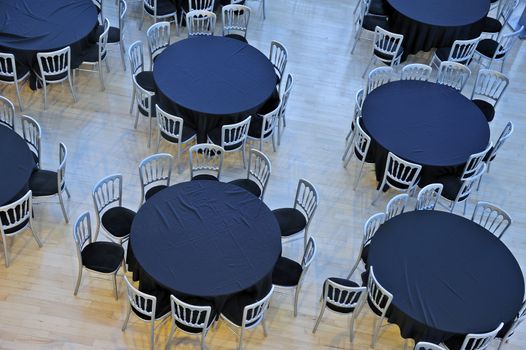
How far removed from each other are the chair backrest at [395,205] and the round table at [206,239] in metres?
1.45

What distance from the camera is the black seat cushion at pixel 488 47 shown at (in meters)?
10.9

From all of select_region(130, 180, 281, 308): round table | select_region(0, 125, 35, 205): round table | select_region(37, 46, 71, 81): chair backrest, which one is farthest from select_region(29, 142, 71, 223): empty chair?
select_region(37, 46, 71, 81): chair backrest

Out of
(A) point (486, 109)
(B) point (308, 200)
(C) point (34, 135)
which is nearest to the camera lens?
A: (B) point (308, 200)

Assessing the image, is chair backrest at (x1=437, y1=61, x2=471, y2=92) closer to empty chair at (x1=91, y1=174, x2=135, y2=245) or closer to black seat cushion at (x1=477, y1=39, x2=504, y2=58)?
black seat cushion at (x1=477, y1=39, x2=504, y2=58)

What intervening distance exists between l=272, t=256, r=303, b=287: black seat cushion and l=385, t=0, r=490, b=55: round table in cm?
497

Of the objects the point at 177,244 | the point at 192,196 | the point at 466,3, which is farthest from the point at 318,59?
the point at 177,244

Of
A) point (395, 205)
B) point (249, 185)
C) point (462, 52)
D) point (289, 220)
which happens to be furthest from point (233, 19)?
point (395, 205)

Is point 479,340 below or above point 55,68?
below

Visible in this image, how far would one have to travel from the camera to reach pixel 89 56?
9797 millimetres

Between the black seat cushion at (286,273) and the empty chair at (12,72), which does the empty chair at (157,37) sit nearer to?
the empty chair at (12,72)

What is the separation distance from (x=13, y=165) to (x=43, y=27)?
2.72 m

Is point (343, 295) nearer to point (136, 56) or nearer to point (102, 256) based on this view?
point (102, 256)

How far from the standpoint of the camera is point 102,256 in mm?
7492

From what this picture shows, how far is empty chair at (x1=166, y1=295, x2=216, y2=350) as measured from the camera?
22.1 ft
